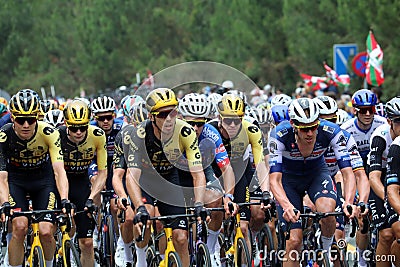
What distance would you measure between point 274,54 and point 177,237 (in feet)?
109

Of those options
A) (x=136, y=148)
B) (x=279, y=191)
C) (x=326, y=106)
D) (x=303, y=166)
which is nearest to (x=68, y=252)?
(x=136, y=148)

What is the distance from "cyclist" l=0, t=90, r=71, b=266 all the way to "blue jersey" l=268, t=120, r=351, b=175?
2122 mm

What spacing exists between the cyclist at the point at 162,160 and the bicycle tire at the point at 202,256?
0.92 feet

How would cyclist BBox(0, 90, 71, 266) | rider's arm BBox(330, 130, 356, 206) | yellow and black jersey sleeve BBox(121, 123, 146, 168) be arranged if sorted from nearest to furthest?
1. rider's arm BBox(330, 130, 356, 206)
2. yellow and black jersey sleeve BBox(121, 123, 146, 168)
3. cyclist BBox(0, 90, 71, 266)

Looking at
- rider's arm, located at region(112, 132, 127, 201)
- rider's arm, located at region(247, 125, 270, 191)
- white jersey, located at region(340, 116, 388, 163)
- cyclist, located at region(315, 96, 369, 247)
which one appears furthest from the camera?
white jersey, located at region(340, 116, 388, 163)

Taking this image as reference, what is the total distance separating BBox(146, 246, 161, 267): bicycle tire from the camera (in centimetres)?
940

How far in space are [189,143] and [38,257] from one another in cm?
184

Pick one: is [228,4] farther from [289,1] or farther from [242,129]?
[242,129]

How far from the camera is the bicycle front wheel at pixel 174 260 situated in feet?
29.3

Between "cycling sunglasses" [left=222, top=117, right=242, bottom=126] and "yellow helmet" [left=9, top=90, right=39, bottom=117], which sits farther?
"cycling sunglasses" [left=222, top=117, right=242, bottom=126]

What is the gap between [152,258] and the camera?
31.1 ft

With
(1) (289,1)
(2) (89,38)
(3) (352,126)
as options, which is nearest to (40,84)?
(2) (89,38)

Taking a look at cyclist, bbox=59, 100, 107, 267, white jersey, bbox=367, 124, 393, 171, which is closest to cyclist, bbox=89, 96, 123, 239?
cyclist, bbox=59, 100, 107, 267

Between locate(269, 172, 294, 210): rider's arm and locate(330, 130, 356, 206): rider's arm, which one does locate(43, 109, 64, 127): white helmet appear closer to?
locate(269, 172, 294, 210): rider's arm
